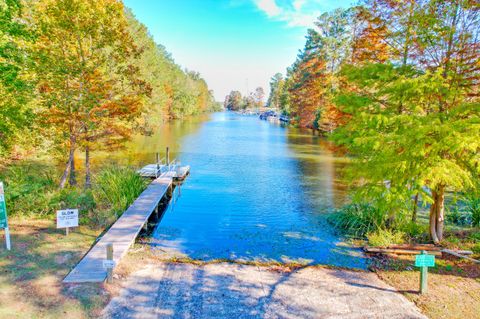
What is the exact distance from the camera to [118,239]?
9.53 m

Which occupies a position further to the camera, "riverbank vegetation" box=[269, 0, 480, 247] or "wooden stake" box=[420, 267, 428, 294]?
"riverbank vegetation" box=[269, 0, 480, 247]

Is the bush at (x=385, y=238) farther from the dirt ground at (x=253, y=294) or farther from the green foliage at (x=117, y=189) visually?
the green foliage at (x=117, y=189)

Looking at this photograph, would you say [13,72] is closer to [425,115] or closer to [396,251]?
[425,115]

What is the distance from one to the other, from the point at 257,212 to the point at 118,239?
20.8 feet

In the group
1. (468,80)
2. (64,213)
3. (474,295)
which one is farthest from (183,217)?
(468,80)

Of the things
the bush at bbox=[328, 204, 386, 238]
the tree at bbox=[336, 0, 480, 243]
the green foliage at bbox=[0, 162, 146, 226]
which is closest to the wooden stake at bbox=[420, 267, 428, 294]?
the tree at bbox=[336, 0, 480, 243]

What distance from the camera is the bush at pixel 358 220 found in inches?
469

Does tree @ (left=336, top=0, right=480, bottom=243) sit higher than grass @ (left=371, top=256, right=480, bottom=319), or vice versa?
tree @ (left=336, top=0, right=480, bottom=243)

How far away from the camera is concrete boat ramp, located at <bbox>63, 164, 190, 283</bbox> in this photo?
746 cm

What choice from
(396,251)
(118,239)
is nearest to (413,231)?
(396,251)

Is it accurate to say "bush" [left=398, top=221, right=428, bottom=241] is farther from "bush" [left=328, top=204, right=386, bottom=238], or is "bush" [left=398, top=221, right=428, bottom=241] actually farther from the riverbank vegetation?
"bush" [left=328, top=204, right=386, bottom=238]

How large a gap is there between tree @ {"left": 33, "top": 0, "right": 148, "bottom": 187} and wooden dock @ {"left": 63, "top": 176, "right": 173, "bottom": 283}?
3.63 m

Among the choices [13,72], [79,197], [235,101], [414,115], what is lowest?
[79,197]

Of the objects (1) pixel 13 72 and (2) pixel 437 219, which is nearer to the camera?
(2) pixel 437 219
